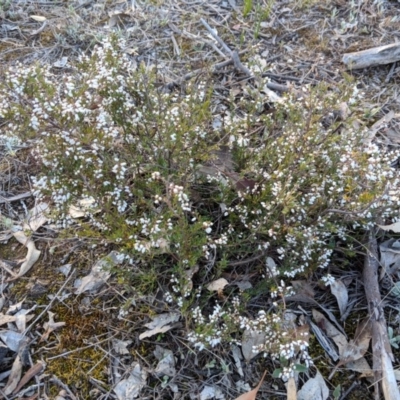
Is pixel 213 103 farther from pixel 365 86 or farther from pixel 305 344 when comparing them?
pixel 305 344

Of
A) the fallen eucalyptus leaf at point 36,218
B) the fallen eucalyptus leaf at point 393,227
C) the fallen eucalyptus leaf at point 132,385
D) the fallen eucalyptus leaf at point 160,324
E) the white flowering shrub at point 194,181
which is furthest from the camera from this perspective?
the fallen eucalyptus leaf at point 36,218

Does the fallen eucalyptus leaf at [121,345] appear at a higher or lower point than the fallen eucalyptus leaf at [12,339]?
higher

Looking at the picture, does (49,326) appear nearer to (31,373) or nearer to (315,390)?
(31,373)

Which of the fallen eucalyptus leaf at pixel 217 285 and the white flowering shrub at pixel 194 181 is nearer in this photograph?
the white flowering shrub at pixel 194 181

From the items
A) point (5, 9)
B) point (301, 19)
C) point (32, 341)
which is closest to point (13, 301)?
point (32, 341)

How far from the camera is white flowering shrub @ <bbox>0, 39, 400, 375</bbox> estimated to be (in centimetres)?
224

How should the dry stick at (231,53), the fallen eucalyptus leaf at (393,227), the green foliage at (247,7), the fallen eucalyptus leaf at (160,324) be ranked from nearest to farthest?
the fallen eucalyptus leaf at (160,324) → the fallen eucalyptus leaf at (393,227) → the dry stick at (231,53) → the green foliage at (247,7)

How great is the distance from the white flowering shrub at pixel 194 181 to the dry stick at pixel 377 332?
0.18 metres

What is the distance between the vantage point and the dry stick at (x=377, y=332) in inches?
90.5

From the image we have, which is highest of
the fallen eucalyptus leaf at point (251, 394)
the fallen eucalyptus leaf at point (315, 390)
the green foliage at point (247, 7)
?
the green foliage at point (247, 7)

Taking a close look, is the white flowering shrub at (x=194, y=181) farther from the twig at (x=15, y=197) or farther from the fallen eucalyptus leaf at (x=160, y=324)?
the twig at (x=15, y=197)

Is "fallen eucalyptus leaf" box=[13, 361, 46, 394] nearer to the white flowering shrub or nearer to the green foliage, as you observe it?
the white flowering shrub

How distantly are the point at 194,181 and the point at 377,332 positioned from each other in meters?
1.22

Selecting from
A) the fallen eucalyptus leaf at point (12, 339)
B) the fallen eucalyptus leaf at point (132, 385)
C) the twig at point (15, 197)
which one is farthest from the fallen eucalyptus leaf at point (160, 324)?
the twig at point (15, 197)
